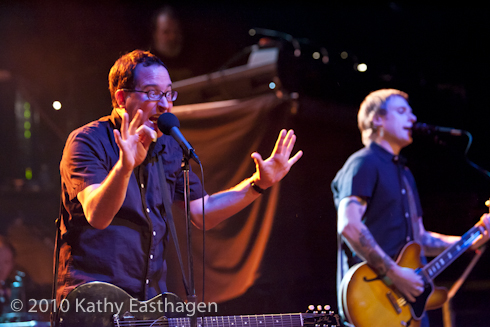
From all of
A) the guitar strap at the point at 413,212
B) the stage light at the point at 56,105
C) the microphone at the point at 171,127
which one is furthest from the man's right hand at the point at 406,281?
the stage light at the point at 56,105

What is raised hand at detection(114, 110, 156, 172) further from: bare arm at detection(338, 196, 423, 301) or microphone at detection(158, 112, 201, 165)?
bare arm at detection(338, 196, 423, 301)

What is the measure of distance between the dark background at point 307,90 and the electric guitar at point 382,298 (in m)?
0.40

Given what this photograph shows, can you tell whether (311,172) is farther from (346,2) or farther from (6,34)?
(6,34)

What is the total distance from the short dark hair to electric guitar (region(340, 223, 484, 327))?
1.77 meters

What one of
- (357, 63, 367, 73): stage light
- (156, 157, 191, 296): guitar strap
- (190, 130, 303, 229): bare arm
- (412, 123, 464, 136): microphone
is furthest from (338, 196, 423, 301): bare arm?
(156, 157, 191, 296): guitar strap

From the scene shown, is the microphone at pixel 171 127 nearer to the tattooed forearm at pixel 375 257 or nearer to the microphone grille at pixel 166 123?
the microphone grille at pixel 166 123

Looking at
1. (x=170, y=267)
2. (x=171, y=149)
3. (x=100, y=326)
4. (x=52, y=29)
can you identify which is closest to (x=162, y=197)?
(x=171, y=149)

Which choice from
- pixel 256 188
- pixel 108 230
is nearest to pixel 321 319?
pixel 256 188

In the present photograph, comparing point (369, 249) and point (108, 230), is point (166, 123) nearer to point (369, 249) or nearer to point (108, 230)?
point (108, 230)

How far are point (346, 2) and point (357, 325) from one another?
2.42 m

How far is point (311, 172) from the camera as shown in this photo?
3471 millimetres

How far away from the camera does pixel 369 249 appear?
9.57ft

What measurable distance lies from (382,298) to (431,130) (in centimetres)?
137

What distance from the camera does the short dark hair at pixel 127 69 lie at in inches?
87.9
